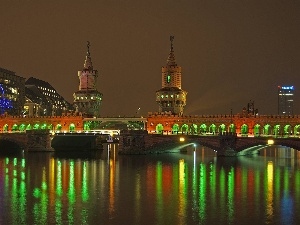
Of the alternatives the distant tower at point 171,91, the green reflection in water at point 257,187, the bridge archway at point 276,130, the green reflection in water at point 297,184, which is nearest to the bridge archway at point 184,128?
A: the distant tower at point 171,91

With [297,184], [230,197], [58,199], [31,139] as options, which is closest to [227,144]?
[297,184]

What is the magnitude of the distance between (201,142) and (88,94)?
235 feet

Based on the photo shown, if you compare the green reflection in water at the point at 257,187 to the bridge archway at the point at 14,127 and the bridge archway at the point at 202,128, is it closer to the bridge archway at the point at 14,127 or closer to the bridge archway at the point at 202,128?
the bridge archway at the point at 202,128

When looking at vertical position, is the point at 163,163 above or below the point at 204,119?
below

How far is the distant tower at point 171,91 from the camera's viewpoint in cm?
17688

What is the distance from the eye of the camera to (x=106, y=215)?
58531mm

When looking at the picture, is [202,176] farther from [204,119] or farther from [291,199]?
[204,119]

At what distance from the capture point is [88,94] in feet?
634

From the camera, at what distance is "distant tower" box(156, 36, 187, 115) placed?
177 meters

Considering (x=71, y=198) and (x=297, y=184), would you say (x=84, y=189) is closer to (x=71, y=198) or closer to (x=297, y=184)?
(x=71, y=198)

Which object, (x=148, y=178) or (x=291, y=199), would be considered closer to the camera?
(x=291, y=199)

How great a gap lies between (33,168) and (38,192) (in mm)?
32150

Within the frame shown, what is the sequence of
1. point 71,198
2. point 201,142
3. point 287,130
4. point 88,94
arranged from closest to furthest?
point 71,198
point 201,142
point 287,130
point 88,94

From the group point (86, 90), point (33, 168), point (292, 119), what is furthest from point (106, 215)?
point (86, 90)
